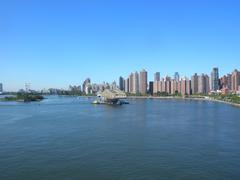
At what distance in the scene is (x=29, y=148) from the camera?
1077 centimetres

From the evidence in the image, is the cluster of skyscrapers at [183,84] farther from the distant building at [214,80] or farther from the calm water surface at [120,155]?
the calm water surface at [120,155]

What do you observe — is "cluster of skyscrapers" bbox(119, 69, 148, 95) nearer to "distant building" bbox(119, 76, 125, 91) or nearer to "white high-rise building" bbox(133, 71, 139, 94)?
"white high-rise building" bbox(133, 71, 139, 94)

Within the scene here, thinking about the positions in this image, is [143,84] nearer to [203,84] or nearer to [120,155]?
[203,84]

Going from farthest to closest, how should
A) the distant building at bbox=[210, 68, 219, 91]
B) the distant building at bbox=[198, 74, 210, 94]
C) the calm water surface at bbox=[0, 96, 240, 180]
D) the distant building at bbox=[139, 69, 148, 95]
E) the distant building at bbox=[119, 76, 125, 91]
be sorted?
the distant building at bbox=[119, 76, 125, 91], the distant building at bbox=[139, 69, 148, 95], the distant building at bbox=[210, 68, 219, 91], the distant building at bbox=[198, 74, 210, 94], the calm water surface at bbox=[0, 96, 240, 180]

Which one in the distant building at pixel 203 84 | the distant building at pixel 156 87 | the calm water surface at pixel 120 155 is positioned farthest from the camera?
the distant building at pixel 156 87

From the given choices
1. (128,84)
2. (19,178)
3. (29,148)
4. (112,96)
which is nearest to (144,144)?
(29,148)

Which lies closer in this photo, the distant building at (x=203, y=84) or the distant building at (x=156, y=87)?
the distant building at (x=203, y=84)

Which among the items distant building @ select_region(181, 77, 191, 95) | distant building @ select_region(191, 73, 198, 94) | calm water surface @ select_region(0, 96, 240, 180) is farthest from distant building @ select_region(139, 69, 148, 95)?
calm water surface @ select_region(0, 96, 240, 180)

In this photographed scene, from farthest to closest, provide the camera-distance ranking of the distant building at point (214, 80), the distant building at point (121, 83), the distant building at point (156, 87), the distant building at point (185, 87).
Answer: the distant building at point (121, 83) < the distant building at point (156, 87) < the distant building at point (214, 80) < the distant building at point (185, 87)

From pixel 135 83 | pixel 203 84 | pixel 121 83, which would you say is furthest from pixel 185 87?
pixel 121 83

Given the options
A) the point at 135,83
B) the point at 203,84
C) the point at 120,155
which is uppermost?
the point at 135,83

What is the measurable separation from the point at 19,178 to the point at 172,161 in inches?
167

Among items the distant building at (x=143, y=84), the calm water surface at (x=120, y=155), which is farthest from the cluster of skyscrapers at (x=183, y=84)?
the calm water surface at (x=120, y=155)

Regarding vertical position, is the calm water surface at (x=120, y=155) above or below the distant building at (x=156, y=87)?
below
